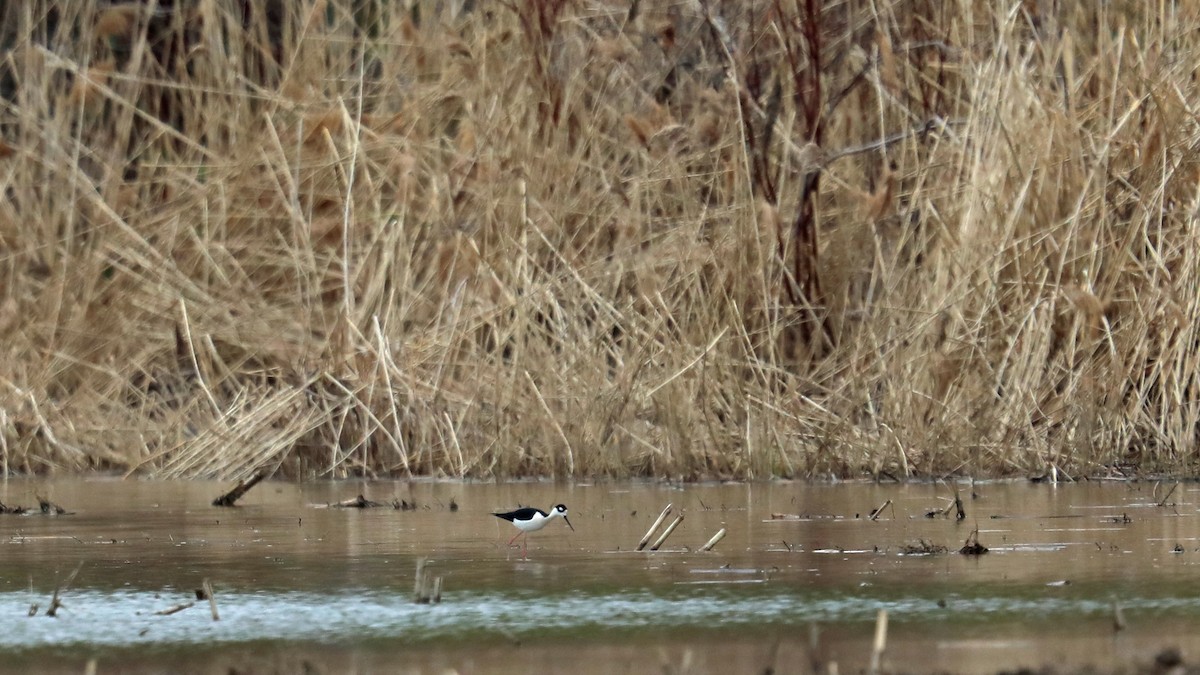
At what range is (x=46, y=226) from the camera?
1279cm

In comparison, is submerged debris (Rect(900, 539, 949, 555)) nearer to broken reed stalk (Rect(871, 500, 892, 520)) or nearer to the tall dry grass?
broken reed stalk (Rect(871, 500, 892, 520))

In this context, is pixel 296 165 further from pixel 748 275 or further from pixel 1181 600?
pixel 1181 600

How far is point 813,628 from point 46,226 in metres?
9.05

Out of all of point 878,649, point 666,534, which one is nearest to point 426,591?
point 666,534

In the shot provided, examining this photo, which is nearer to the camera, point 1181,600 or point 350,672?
point 350,672

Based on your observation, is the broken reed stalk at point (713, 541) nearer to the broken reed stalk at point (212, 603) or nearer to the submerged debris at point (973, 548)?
the submerged debris at point (973, 548)

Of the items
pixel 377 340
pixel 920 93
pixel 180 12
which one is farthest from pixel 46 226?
pixel 920 93

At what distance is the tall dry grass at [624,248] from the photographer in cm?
976

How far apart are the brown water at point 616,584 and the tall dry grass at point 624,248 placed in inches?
33.8

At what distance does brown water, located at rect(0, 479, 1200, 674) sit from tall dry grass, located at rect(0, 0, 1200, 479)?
0.86 meters

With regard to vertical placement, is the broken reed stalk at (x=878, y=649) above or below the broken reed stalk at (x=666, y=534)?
below

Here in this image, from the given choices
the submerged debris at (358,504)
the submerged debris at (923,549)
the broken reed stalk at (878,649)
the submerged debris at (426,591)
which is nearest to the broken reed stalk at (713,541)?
the submerged debris at (923,549)

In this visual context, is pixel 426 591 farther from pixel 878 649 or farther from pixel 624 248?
pixel 624 248

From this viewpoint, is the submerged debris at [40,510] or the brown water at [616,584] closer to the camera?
the brown water at [616,584]
